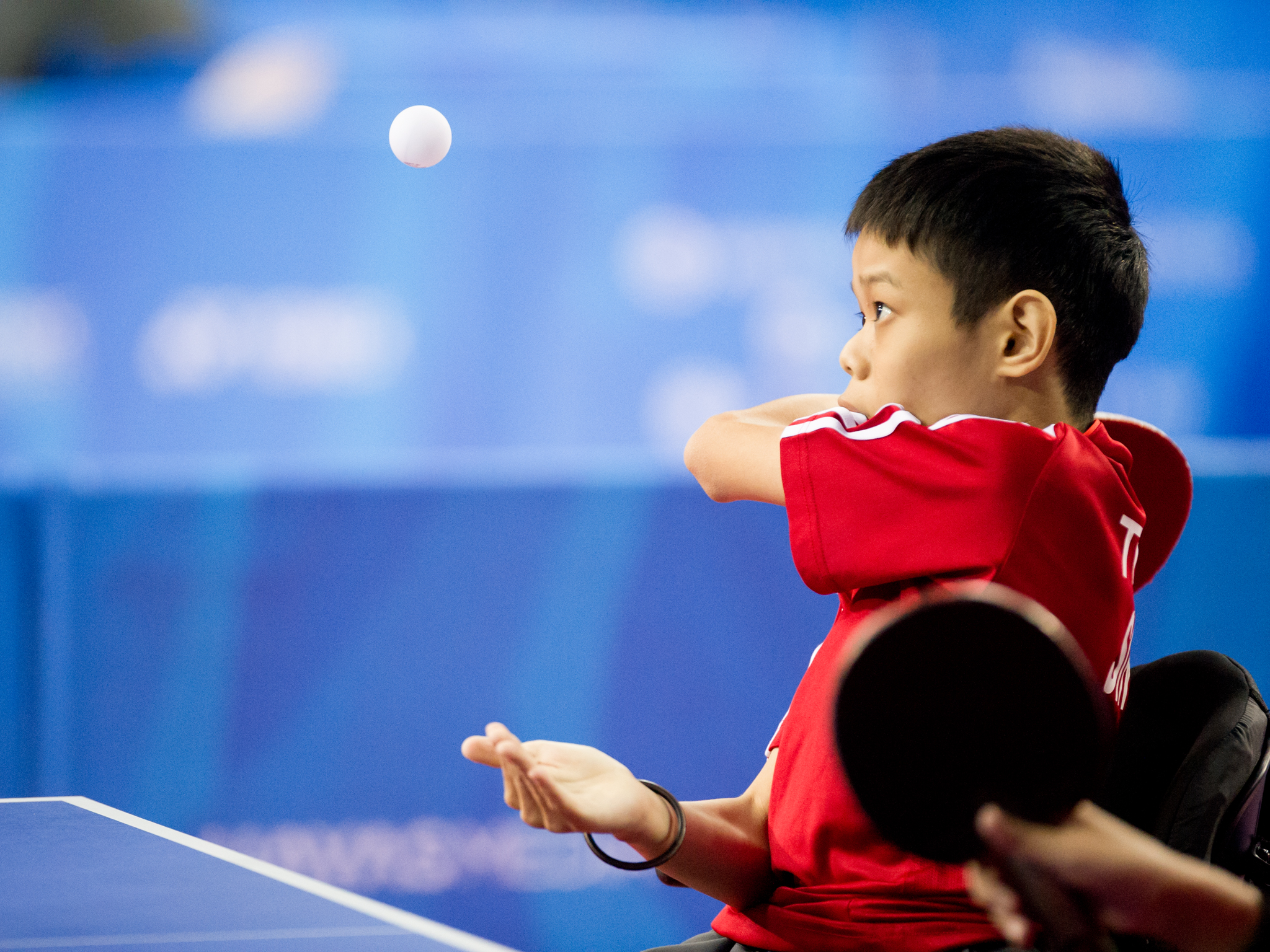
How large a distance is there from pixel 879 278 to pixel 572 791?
420mm

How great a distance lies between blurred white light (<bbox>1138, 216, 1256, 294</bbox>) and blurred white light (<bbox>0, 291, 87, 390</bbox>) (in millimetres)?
2017

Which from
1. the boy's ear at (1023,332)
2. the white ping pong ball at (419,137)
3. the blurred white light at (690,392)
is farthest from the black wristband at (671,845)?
the blurred white light at (690,392)

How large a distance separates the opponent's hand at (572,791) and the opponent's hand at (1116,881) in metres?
0.27

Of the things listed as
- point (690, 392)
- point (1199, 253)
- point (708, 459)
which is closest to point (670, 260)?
point (690, 392)

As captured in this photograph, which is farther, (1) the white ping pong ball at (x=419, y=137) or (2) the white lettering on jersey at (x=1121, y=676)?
(1) the white ping pong ball at (x=419, y=137)

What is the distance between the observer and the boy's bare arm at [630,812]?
782mm

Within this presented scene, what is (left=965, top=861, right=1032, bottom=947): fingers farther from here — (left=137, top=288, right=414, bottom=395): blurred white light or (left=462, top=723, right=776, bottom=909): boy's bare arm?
(left=137, top=288, right=414, bottom=395): blurred white light

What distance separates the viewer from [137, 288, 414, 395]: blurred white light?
233 centimetres

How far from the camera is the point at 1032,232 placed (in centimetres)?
87

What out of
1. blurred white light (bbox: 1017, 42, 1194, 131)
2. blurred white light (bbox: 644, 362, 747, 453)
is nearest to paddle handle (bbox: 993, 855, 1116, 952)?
blurred white light (bbox: 644, 362, 747, 453)

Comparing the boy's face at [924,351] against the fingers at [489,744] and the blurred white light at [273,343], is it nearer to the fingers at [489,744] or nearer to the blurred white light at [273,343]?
the fingers at [489,744]

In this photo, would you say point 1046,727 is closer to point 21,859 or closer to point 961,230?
point 961,230

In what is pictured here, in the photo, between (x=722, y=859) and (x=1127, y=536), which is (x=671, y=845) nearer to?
(x=722, y=859)

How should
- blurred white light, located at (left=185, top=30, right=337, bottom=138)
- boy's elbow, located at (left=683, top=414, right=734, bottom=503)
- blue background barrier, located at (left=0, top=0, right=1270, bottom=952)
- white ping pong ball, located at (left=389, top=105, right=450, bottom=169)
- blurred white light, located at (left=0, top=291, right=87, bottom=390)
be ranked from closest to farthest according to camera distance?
boy's elbow, located at (left=683, top=414, right=734, bottom=503) → white ping pong ball, located at (left=389, top=105, right=450, bottom=169) → blue background barrier, located at (left=0, top=0, right=1270, bottom=952) → blurred white light, located at (left=0, top=291, right=87, bottom=390) → blurred white light, located at (left=185, top=30, right=337, bottom=138)
